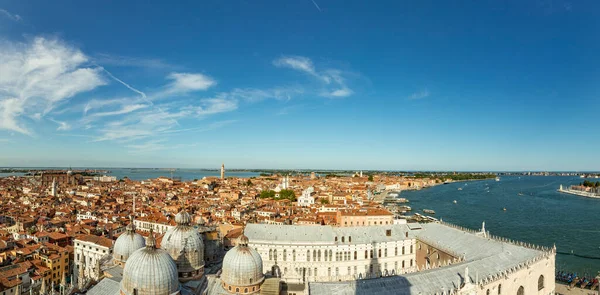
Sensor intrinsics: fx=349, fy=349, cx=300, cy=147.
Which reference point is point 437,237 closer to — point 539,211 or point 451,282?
point 451,282

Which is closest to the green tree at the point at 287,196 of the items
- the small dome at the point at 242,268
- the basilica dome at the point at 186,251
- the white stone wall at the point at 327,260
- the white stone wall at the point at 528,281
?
the white stone wall at the point at 327,260

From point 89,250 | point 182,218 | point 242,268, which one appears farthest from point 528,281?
point 89,250

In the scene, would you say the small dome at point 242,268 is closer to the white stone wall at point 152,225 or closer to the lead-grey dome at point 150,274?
the lead-grey dome at point 150,274

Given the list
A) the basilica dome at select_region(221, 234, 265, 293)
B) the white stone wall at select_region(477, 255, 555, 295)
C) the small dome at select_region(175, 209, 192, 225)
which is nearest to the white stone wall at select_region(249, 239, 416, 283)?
the white stone wall at select_region(477, 255, 555, 295)

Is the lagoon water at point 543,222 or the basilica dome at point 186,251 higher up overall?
the basilica dome at point 186,251

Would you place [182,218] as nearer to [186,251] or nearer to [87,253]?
[186,251]

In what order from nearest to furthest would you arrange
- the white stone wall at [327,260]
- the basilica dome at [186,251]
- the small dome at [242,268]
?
the small dome at [242,268] < the basilica dome at [186,251] < the white stone wall at [327,260]

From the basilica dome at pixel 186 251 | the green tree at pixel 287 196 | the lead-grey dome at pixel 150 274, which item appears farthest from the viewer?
the green tree at pixel 287 196
